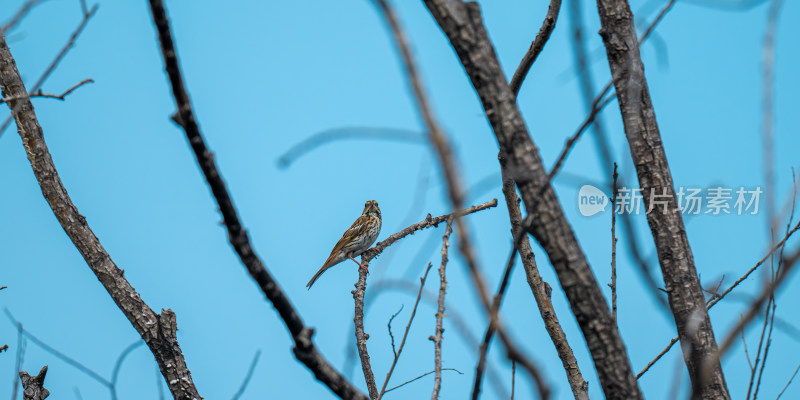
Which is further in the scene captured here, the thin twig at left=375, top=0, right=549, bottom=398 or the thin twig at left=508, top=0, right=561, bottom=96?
the thin twig at left=508, top=0, right=561, bottom=96

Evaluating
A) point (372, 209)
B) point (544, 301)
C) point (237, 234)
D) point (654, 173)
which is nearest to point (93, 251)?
point (544, 301)

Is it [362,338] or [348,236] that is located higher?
[348,236]

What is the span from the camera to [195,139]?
154 centimetres

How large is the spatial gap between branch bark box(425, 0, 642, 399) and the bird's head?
8.70m

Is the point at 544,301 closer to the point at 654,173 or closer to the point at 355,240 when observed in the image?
the point at 654,173

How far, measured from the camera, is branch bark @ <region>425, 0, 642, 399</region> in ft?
5.59

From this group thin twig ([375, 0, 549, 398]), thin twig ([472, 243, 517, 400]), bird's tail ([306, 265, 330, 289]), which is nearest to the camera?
thin twig ([375, 0, 549, 398])

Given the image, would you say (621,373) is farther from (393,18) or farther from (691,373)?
(393,18)

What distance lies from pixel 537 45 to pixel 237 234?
6.27 ft

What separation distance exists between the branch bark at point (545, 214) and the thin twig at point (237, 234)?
0.56 meters

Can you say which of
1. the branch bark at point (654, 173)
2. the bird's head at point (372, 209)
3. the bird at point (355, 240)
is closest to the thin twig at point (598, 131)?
the branch bark at point (654, 173)

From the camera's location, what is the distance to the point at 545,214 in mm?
1700

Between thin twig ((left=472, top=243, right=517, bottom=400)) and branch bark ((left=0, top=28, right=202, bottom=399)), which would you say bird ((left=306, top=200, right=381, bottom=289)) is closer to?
branch bark ((left=0, top=28, right=202, bottom=399))

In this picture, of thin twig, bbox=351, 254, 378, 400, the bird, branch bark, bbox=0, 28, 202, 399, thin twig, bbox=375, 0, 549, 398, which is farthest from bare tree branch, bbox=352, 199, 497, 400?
the bird
